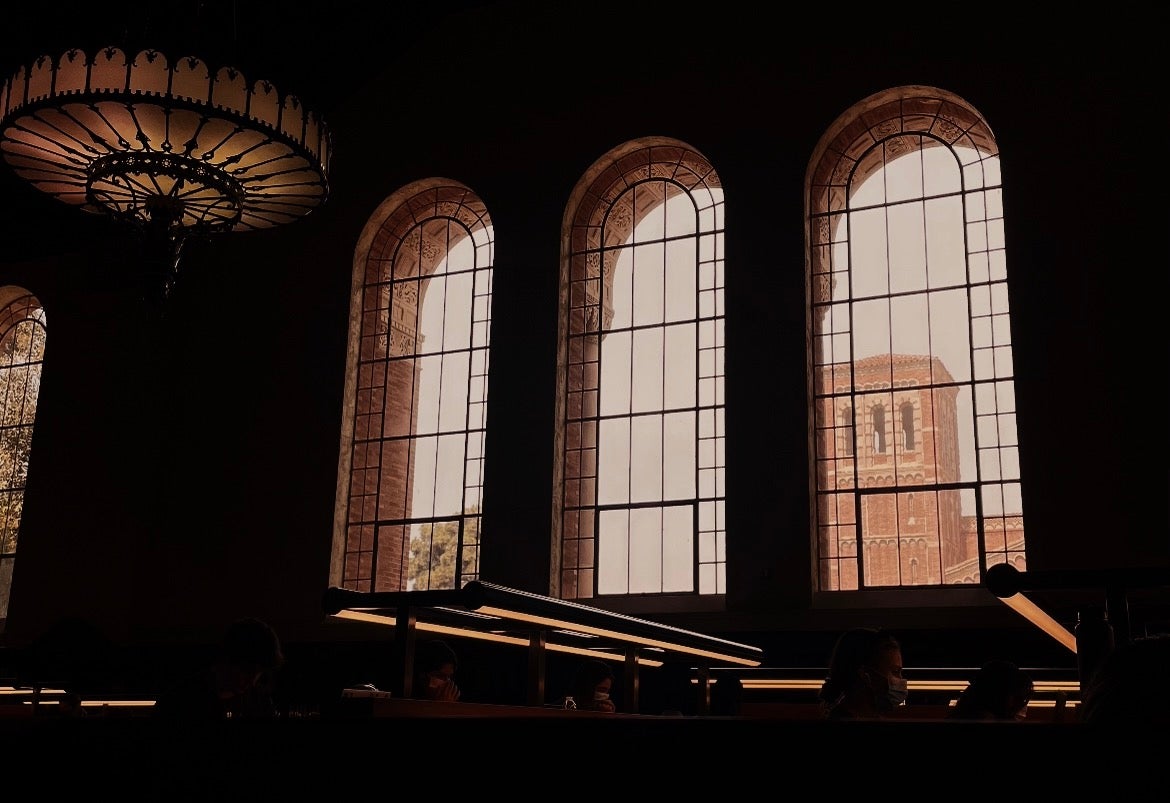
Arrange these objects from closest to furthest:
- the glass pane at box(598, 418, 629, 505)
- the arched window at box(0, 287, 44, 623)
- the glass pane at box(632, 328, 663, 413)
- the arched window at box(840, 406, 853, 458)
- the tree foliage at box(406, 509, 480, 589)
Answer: the arched window at box(840, 406, 853, 458)
the glass pane at box(598, 418, 629, 505)
the glass pane at box(632, 328, 663, 413)
the tree foliage at box(406, 509, 480, 589)
the arched window at box(0, 287, 44, 623)

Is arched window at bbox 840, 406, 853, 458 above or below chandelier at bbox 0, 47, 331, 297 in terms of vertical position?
below

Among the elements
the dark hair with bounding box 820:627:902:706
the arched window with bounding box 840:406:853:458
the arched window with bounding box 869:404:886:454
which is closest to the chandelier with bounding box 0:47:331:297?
the dark hair with bounding box 820:627:902:706

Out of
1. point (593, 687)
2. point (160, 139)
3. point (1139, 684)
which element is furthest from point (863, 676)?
point (160, 139)

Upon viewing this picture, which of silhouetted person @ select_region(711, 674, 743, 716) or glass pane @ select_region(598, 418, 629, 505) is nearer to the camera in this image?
silhouetted person @ select_region(711, 674, 743, 716)

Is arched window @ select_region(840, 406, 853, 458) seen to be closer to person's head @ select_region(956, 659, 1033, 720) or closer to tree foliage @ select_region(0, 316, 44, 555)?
person's head @ select_region(956, 659, 1033, 720)

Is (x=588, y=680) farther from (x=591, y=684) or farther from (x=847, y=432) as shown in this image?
(x=847, y=432)

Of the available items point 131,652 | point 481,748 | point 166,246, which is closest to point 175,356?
point 131,652

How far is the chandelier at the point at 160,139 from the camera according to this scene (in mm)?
5605

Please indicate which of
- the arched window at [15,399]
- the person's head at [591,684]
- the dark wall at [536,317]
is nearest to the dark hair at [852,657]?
the person's head at [591,684]

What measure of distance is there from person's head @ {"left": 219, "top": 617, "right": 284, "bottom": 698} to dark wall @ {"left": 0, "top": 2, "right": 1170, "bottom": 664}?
493 cm

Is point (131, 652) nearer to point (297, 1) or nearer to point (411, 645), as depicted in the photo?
point (297, 1)

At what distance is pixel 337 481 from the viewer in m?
Answer: 9.60

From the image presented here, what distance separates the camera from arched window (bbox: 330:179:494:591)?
948 centimetres

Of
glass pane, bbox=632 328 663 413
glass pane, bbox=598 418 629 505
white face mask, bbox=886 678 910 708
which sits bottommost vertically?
white face mask, bbox=886 678 910 708
